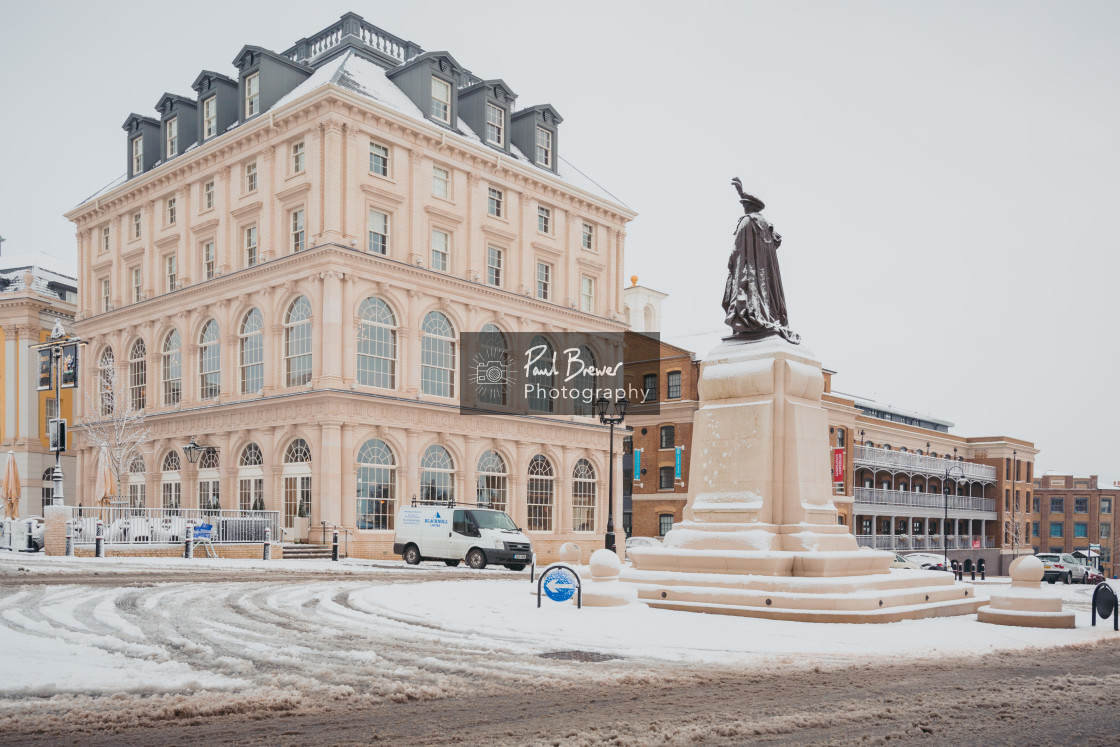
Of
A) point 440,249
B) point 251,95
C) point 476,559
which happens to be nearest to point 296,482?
point 476,559

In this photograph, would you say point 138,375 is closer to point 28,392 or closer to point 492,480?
point 28,392

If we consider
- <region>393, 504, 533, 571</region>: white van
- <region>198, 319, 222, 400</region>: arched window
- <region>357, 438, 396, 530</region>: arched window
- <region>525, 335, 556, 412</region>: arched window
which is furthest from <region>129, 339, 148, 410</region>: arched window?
<region>393, 504, 533, 571</region>: white van

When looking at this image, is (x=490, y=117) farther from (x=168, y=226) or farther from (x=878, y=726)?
(x=878, y=726)

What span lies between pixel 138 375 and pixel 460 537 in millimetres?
23979

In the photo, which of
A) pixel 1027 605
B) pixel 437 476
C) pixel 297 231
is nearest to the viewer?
pixel 1027 605

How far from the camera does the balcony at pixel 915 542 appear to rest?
205ft

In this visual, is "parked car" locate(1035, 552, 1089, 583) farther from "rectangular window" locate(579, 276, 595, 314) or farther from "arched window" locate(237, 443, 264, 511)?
"arched window" locate(237, 443, 264, 511)

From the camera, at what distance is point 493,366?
43.6 metres

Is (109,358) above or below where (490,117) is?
below

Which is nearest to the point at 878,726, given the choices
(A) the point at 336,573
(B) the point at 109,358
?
(A) the point at 336,573

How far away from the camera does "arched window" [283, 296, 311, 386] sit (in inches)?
1501

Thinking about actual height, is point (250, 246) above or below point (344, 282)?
above

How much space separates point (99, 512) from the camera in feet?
104

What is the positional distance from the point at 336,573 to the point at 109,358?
29975mm
